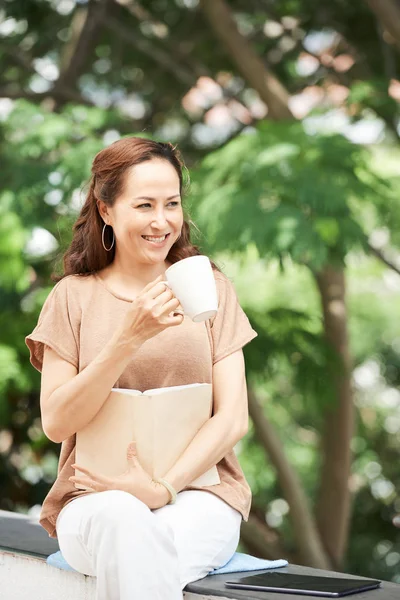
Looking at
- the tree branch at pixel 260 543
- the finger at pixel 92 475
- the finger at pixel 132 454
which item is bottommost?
the tree branch at pixel 260 543

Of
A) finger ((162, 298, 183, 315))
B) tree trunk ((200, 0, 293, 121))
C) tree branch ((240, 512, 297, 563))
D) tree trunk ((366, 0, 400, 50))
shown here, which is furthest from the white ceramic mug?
tree branch ((240, 512, 297, 563))

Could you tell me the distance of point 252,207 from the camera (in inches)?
173

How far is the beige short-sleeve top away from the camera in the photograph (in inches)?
86.5

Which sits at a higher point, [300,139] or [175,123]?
[300,139]

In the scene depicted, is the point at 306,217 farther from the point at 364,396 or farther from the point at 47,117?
the point at 364,396

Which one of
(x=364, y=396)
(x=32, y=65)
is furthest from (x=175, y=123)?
(x=364, y=396)

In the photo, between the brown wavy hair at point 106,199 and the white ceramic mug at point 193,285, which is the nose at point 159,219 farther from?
the white ceramic mug at point 193,285

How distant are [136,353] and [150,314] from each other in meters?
0.28

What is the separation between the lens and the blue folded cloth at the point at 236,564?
2.22 meters

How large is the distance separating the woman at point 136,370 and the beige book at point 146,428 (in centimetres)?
3

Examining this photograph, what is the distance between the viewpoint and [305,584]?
6.83 ft

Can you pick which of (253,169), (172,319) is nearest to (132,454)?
(172,319)

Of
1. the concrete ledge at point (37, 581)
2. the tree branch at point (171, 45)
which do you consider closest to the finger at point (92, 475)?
the concrete ledge at point (37, 581)

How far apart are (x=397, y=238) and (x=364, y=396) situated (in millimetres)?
4932
